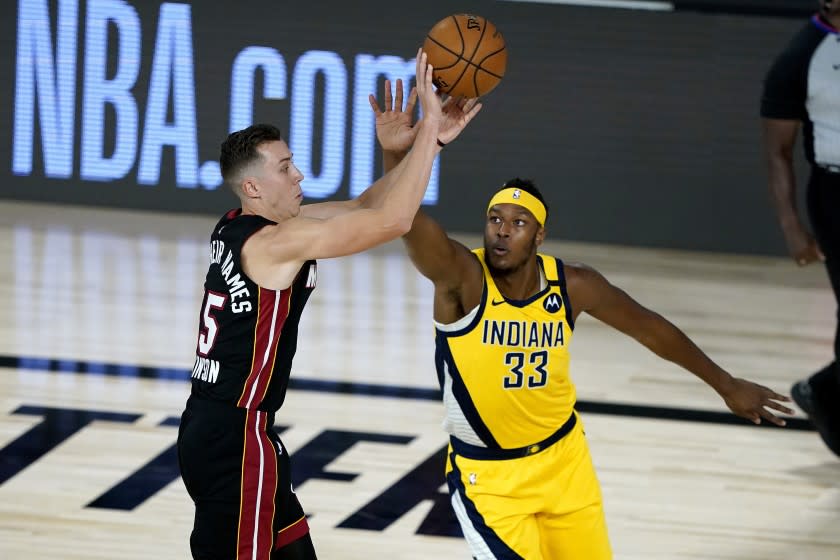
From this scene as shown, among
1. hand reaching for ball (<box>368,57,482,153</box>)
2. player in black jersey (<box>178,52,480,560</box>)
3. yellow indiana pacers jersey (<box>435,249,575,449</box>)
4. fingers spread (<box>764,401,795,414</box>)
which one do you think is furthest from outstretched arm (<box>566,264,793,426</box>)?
player in black jersey (<box>178,52,480,560</box>)

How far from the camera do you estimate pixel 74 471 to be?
5738 millimetres

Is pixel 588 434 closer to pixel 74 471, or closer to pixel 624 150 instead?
pixel 74 471

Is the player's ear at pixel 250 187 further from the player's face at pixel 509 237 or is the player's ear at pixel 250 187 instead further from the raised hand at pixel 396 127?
the player's face at pixel 509 237

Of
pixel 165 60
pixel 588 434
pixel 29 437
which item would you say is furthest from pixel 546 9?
pixel 29 437

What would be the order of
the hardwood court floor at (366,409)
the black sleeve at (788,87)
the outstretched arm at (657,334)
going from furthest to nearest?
1. the black sleeve at (788,87)
2. the hardwood court floor at (366,409)
3. the outstretched arm at (657,334)

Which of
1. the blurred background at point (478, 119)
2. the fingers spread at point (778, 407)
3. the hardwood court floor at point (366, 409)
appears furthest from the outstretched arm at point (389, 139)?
the blurred background at point (478, 119)

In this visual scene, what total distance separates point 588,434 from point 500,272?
97.9 inches

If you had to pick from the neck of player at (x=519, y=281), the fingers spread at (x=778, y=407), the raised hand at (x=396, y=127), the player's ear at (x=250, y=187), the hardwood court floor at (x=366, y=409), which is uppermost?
the raised hand at (x=396, y=127)

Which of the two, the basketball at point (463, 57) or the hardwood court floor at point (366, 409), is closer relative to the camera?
the basketball at point (463, 57)

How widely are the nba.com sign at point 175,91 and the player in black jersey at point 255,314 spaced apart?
6.76 metres

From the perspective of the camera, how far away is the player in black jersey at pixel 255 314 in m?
3.61

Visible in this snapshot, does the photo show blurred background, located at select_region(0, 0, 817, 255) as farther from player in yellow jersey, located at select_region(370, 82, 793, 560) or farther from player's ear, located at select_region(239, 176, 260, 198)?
player's ear, located at select_region(239, 176, 260, 198)

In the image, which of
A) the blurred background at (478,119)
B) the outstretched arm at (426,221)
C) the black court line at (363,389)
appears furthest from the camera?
the blurred background at (478,119)

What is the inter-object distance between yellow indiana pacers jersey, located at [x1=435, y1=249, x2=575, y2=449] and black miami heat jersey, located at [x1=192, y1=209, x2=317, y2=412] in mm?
590
